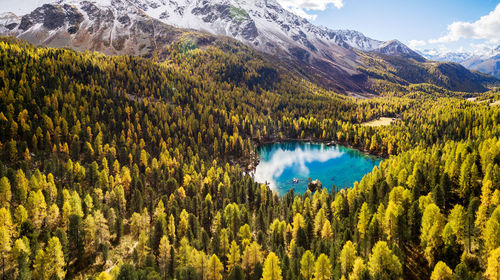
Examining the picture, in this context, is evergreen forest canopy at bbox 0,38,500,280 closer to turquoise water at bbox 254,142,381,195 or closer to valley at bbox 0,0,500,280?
valley at bbox 0,0,500,280

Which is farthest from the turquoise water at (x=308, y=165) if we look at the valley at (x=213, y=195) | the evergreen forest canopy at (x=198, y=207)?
the evergreen forest canopy at (x=198, y=207)

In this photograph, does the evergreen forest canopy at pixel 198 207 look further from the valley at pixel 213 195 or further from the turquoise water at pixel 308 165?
the turquoise water at pixel 308 165

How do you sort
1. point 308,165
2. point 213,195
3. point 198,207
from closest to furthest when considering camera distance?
1. point 198,207
2. point 213,195
3. point 308,165

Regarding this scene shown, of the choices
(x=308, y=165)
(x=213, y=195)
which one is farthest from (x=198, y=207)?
(x=308, y=165)

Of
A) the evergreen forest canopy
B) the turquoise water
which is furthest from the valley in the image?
the turquoise water

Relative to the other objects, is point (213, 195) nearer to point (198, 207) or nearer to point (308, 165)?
point (198, 207)

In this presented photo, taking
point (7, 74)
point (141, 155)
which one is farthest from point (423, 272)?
point (7, 74)

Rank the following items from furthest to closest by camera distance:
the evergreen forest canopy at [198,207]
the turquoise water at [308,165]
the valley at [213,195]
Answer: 1. the turquoise water at [308,165]
2. the valley at [213,195]
3. the evergreen forest canopy at [198,207]
